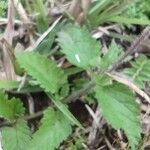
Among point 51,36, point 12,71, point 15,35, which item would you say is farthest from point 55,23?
point 12,71

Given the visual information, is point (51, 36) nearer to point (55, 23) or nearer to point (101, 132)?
point (55, 23)

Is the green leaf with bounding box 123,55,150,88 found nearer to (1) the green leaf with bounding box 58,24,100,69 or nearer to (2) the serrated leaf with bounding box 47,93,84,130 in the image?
(1) the green leaf with bounding box 58,24,100,69

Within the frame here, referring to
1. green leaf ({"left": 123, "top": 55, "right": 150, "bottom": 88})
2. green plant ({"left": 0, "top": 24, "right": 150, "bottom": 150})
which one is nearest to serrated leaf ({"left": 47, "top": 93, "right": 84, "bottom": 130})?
green plant ({"left": 0, "top": 24, "right": 150, "bottom": 150})

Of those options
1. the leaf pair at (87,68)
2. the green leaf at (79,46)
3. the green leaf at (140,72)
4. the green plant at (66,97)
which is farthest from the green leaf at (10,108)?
the green leaf at (140,72)

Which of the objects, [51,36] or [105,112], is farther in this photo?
[51,36]

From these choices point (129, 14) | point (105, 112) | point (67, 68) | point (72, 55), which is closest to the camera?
point (105, 112)

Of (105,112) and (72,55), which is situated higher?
(72,55)

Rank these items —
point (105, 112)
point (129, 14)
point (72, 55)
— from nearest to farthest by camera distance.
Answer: point (105, 112) → point (72, 55) → point (129, 14)

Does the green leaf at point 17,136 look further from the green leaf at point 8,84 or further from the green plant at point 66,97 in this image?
the green leaf at point 8,84
